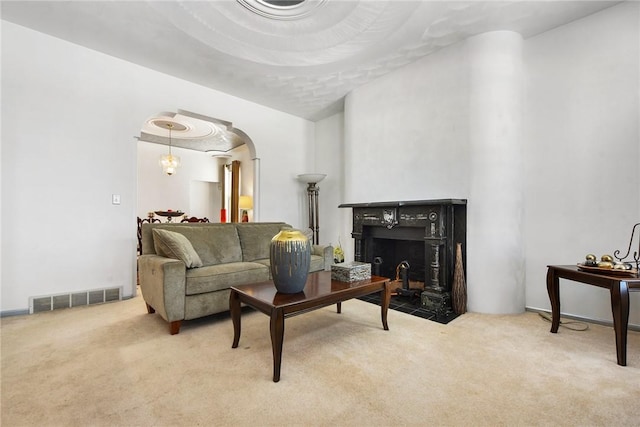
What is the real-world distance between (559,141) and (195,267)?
362 cm

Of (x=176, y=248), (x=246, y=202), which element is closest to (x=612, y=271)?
(x=176, y=248)

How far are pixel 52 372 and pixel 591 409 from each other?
2.92 meters

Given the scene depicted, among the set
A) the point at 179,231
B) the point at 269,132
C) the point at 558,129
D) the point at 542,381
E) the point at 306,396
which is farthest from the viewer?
the point at 269,132

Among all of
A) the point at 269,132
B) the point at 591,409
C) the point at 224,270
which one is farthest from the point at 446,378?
the point at 269,132

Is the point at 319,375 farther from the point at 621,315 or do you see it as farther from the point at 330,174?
the point at 330,174

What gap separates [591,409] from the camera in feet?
4.45

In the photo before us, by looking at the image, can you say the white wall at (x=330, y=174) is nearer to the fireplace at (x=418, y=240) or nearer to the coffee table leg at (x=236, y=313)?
the fireplace at (x=418, y=240)

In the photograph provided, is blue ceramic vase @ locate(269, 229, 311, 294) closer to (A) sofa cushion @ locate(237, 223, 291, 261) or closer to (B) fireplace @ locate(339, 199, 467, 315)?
(A) sofa cushion @ locate(237, 223, 291, 261)

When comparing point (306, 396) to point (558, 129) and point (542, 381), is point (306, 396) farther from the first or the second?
point (558, 129)

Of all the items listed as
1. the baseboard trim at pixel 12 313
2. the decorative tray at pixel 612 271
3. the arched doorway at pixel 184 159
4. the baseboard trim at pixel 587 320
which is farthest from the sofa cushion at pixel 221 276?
the arched doorway at pixel 184 159

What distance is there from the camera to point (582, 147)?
102 inches

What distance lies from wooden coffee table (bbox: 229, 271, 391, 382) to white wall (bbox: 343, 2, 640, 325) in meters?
1.43

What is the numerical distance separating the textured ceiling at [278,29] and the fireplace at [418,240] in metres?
1.72

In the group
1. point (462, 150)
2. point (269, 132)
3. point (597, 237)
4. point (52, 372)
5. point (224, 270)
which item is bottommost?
point (52, 372)
